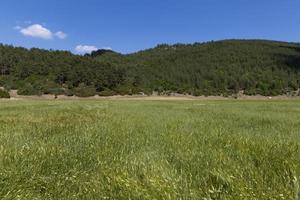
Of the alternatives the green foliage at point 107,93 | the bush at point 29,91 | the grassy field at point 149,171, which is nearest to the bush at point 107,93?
the green foliage at point 107,93

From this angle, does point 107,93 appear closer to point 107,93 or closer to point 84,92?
point 107,93

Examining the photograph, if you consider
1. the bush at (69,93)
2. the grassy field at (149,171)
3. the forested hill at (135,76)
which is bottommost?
the bush at (69,93)

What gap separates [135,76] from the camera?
155375 mm

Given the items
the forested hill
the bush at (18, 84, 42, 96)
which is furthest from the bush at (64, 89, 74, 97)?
the bush at (18, 84, 42, 96)

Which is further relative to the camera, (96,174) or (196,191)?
(96,174)

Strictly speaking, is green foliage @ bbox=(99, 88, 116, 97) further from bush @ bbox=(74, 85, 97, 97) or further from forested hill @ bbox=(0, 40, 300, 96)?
bush @ bbox=(74, 85, 97, 97)

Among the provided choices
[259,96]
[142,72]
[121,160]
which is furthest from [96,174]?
[142,72]

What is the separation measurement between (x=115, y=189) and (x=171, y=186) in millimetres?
719

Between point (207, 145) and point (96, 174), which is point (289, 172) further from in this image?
point (207, 145)

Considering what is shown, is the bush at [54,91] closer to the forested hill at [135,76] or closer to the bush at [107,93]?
the forested hill at [135,76]

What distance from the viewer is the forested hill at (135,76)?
429ft

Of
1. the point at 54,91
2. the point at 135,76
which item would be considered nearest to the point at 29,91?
the point at 54,91

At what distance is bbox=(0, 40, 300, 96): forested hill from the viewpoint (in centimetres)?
13062

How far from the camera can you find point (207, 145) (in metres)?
8.33
